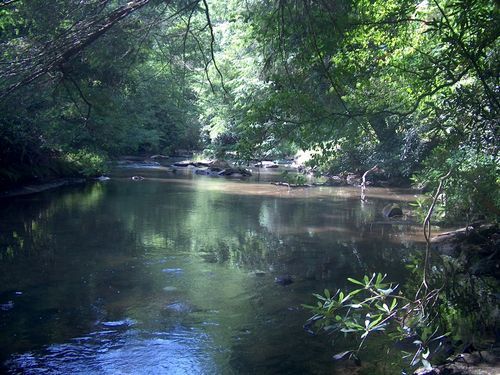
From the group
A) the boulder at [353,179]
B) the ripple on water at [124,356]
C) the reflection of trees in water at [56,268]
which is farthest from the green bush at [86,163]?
the ripple on water at [124,356]

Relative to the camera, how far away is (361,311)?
24.9 ft

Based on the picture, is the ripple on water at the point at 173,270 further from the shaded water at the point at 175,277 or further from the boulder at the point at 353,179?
the boulder at the point at 353,179

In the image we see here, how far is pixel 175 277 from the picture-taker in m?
9.79

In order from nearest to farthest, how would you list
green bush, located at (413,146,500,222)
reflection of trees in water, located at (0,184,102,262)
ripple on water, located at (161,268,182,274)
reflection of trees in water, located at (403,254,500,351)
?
1. reflection of trees in water, located at (403,254,500,351)
2. green bush, located at (413,146,500,222)
3. ripple on water, located at (161,268,182,274)
4. reflection of trees in water, located at (0,184,102,262)

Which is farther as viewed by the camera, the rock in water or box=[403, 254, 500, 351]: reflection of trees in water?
the rock in water

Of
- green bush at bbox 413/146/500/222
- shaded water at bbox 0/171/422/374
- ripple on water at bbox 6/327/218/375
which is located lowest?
ripple on water at bbox 6/327/218/375

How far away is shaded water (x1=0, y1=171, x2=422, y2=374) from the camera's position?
6621mm

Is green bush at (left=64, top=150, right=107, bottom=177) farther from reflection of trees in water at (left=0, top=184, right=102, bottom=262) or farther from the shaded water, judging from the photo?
the shaded water

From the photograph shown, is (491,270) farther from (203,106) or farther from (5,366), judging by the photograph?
(203,106)

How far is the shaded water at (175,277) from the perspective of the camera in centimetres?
662

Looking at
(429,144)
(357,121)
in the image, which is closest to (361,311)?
(357,121)

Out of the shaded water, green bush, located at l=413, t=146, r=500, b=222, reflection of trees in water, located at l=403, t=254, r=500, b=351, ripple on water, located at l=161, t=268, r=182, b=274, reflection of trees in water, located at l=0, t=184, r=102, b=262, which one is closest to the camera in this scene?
reflection of trees in water, located at l=403, t=254, r=500, b=351

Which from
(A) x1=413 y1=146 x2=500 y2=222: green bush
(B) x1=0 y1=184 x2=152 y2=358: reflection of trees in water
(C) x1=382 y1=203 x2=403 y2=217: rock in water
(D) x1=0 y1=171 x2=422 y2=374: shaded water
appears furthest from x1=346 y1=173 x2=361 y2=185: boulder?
(A) x1=413 y1=146 x2=500 y2=222: green bush

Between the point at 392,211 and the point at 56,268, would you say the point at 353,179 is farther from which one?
the point at 56,268
